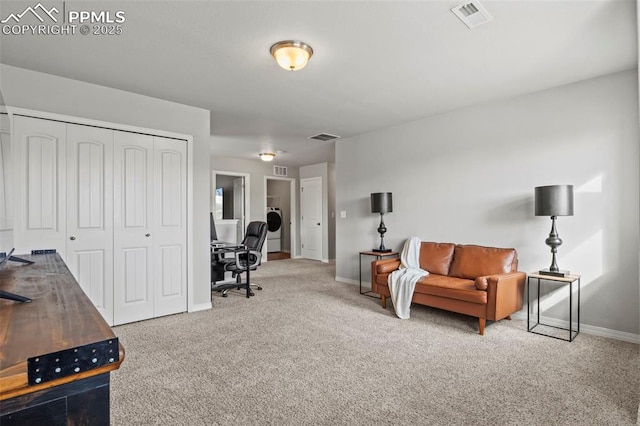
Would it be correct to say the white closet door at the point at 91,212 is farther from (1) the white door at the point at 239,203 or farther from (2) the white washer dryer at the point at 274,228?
(2) the white washer dryer at the point at 274,228

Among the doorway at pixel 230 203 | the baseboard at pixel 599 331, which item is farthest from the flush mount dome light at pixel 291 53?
the doorway at pixel 230 203

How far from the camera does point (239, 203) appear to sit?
8469 millimetres

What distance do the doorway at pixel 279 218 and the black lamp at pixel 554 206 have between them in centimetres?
680

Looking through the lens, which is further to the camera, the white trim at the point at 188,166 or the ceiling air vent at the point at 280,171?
the ceiling air vent at the point at 280,171

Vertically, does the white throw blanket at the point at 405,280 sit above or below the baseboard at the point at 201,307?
above

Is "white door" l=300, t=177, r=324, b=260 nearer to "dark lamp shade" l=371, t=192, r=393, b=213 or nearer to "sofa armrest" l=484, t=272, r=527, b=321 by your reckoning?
"dark lamp shade" l=371, t=192, r=393, b=213

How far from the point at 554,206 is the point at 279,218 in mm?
7415

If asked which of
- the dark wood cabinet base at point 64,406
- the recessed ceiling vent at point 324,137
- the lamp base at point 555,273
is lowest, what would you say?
the lamp base at point 555,273

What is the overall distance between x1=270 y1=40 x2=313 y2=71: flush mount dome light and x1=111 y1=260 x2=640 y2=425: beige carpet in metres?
2.37

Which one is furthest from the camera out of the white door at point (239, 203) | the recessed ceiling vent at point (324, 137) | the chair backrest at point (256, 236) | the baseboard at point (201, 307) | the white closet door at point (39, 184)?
the white door at point (239, 203)

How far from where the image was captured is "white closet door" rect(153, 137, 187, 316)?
3.80 m

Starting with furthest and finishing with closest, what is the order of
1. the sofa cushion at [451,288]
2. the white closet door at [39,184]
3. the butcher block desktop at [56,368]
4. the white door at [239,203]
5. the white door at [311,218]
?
the white door at [311,218] < the white door at [239,203] < the sofa cushion at [451,288] < the white closet door at [39,184] < the butcher block desktop at [56,368]

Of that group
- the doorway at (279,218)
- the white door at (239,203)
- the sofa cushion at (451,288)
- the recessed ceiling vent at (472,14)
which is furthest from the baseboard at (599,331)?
the doorway at (279,218)

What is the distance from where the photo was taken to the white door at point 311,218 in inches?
334
